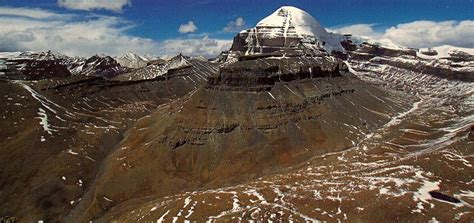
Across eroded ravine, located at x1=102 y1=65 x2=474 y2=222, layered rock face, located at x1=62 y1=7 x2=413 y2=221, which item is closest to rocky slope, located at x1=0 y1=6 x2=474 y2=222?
eroded ravine, located at x1=102 y1=65 x2=474 y2=222

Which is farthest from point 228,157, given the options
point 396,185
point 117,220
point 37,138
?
point 37,138

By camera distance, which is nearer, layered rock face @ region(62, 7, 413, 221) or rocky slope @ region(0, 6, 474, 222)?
rocky slope @ region(0, 6, 474, 222)

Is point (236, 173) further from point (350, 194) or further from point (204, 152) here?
point (350, 194)

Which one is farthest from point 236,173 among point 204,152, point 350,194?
point 350,194

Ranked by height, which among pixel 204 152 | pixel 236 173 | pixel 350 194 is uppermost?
pixel 204 152

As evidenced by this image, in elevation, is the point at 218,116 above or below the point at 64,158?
above

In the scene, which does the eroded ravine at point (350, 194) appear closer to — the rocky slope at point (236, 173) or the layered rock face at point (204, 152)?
the rocky slope at point (236, 173)

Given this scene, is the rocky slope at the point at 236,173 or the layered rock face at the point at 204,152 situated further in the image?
the layered rock face at the point at 204,152

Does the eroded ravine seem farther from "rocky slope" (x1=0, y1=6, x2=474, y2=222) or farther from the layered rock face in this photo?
the layered rock face

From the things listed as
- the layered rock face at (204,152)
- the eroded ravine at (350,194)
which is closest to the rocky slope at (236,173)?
the eroded ravine at (350,194)

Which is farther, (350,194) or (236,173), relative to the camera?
(236,173)

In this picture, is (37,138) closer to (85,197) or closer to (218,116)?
(85,197)
